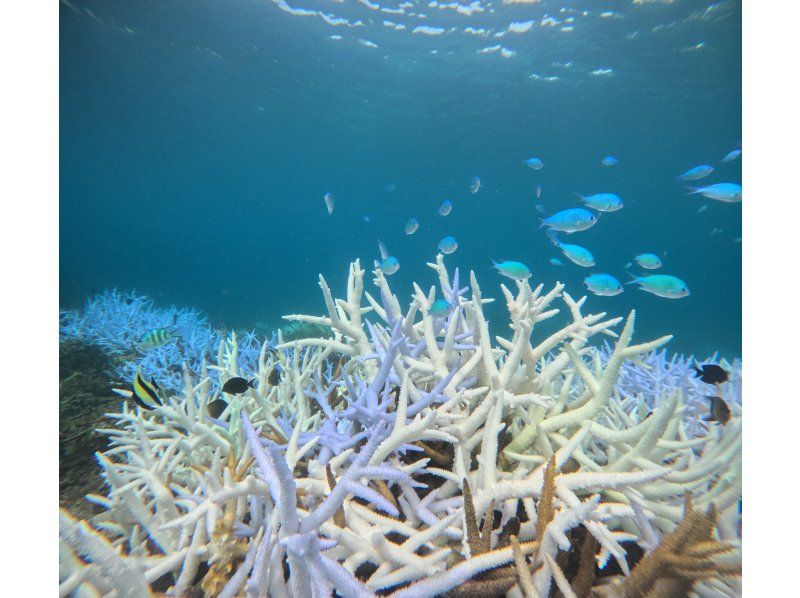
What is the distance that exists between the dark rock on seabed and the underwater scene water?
0.09 feet

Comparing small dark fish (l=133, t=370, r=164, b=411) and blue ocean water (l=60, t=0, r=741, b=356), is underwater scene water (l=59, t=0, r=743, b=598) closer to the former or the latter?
small dark fish (l=133, t=370, r=164, b=411)

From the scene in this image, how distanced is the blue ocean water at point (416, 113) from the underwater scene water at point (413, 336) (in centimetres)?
22

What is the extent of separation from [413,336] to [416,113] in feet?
94.7

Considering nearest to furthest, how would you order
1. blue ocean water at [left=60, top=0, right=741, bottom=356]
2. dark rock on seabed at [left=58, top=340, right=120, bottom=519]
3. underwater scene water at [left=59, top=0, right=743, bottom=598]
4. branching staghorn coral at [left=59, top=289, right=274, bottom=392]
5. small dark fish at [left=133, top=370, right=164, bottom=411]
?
underwater scene water at [left=59, top=0, right=743, bottom=598], small dark fish at [left=133, top=370, right=164, bottom=411], dark rock on seabed at [left=58, top=340, right=120, bottom=519], branching staghorn coral at [left=59, top=289, right=274, bottom=392], blue ocean water at [left=60, top=0, right=741, bottom=356]

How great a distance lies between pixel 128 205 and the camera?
71.9m

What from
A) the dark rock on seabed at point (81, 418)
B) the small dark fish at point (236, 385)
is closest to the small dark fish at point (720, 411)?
the small dark fish at point (236, 385)

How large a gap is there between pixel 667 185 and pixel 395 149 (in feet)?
100

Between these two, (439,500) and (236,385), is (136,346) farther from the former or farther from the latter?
(439,500)

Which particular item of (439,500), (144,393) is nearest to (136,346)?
(144,393)

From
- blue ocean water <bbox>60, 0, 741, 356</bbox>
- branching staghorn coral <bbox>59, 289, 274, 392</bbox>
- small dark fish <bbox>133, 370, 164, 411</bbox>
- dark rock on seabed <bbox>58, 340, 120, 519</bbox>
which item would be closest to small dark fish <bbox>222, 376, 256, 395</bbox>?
small dark fish <bbox>133, 370, 164, 411</bbox>

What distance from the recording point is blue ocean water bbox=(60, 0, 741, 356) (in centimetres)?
1689

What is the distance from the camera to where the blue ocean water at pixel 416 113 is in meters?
16.9

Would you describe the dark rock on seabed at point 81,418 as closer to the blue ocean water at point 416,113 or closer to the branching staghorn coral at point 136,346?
the branching staghorn coral at point 136,346
